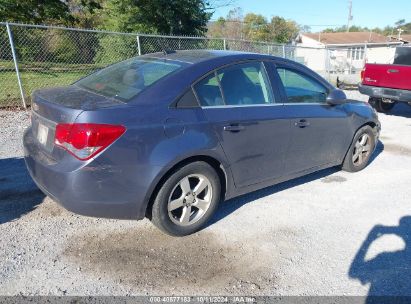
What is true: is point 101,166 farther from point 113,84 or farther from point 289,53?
point 289,53

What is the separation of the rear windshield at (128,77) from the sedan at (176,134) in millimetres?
14

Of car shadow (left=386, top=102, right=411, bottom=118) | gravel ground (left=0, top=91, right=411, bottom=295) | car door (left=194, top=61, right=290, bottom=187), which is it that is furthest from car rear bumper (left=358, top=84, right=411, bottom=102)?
car door (left=194, top=61, right=290, bottom=187)

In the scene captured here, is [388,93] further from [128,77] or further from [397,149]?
[128,77]

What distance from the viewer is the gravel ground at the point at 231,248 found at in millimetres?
2785

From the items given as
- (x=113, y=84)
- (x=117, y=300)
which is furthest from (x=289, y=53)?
(x=117, y=300)

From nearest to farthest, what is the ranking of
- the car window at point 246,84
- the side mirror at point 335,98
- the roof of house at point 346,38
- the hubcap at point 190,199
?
the hubcap at point 190,199, the car window at point 246,84, the side mirror at point 335,98, the roof of house at point 346,38

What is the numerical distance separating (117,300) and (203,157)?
1.39 m

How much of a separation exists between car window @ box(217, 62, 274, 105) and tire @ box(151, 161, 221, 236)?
75 centimetres

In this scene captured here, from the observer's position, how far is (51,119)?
9.96ft

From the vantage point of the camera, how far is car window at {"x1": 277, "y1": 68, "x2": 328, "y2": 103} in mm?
4105

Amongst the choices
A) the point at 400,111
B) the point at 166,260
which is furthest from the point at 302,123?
the point at 400,111

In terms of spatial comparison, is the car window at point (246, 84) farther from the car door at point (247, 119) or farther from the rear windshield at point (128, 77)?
the rear windshield at point (128, 77)

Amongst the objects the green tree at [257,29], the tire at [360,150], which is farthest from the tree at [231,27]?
the tire at [360,150]

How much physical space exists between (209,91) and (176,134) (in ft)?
2.00
